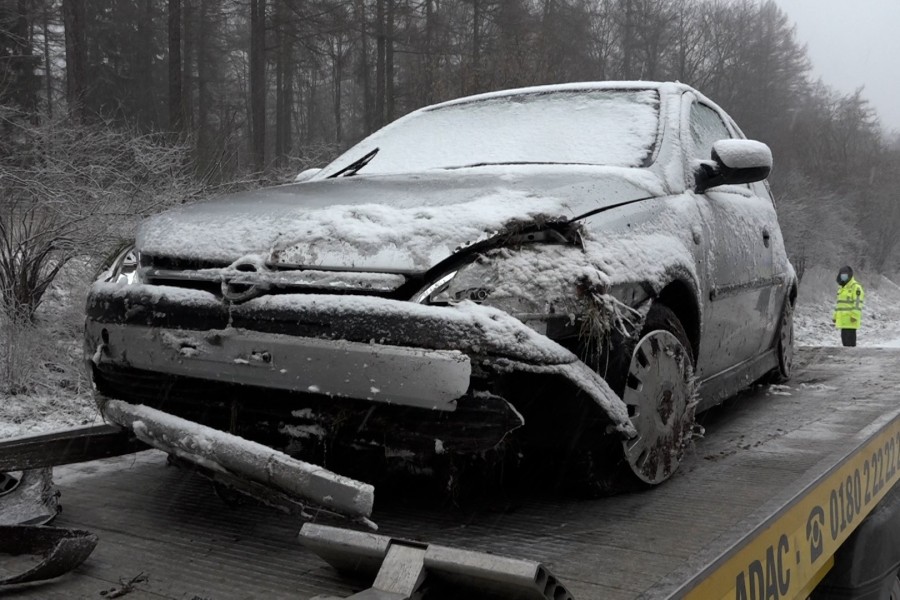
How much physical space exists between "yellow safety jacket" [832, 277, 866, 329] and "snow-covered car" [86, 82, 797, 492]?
11.3 metres

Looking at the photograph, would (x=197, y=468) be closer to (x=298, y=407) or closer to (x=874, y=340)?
(x=298, y=407)

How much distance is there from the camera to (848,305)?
1320 cm

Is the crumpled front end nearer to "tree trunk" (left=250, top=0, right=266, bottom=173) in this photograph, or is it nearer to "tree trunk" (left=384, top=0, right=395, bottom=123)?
"tree trunk" (left=250, top=0, right=266, bottom=173)

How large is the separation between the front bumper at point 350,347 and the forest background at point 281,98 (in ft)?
18.0

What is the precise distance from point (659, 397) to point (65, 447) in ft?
5.98

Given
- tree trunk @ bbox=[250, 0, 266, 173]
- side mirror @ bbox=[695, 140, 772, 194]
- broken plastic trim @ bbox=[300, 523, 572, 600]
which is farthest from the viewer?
tree trunk @ bbox=[250, 0, 266, 173]

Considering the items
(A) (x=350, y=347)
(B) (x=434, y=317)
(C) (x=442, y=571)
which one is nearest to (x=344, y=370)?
(A) (x=350, y=347)

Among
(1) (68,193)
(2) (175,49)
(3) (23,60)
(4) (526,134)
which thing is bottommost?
(4) (526,134)

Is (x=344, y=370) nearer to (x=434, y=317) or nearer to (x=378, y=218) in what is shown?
(x=434, y=317)

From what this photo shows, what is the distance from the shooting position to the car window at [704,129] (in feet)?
11.3

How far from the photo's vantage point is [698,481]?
8.66ft

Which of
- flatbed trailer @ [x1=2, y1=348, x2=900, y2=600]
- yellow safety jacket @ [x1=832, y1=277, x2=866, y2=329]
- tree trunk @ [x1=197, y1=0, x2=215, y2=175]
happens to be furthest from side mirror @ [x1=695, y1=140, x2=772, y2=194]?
tree trunk @ [x1=197, y1=0, x2=215, y2=175]

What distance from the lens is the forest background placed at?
806 centimetres

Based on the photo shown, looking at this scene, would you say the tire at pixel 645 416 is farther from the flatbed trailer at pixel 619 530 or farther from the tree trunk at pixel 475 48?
the tree trunk at pixel 475 48
